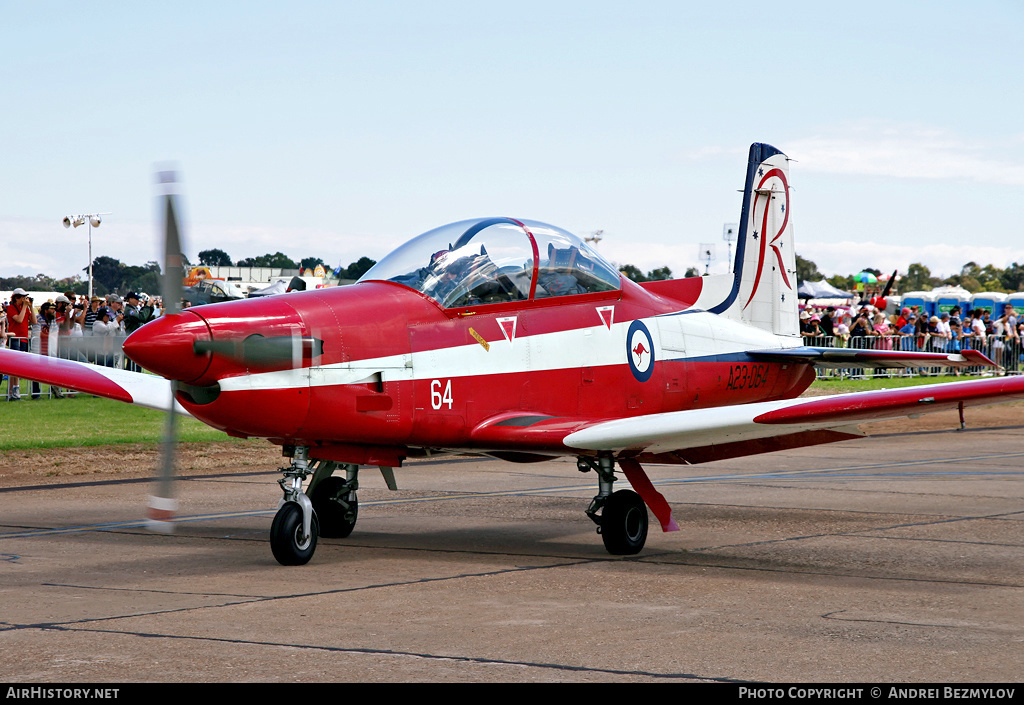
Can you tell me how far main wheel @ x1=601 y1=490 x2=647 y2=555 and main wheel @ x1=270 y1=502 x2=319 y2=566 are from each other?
7.74 feet

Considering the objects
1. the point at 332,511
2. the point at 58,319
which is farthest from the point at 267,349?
the point at 58,319

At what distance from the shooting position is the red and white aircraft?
7.78m

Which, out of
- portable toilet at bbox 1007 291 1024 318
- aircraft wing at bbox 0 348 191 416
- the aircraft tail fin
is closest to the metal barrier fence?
the aircraft tail fin

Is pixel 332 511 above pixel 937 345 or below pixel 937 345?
below

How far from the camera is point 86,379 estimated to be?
1019 centimetres

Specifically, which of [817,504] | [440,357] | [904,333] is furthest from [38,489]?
[904,333]

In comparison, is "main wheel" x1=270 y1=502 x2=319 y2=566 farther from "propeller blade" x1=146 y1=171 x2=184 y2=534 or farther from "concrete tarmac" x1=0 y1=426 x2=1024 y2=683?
"propeller blade" x1=146 y1=171 x2=184 y2=534

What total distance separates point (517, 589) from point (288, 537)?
5.74 ft

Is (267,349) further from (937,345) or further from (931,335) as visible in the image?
(937,345)

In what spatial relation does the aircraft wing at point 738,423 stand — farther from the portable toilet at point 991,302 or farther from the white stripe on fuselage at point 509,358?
the portable toilet at point 991,302

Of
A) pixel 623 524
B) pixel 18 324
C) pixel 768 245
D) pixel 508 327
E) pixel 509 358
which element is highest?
pixel 768 245

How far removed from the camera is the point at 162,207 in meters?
7.63
